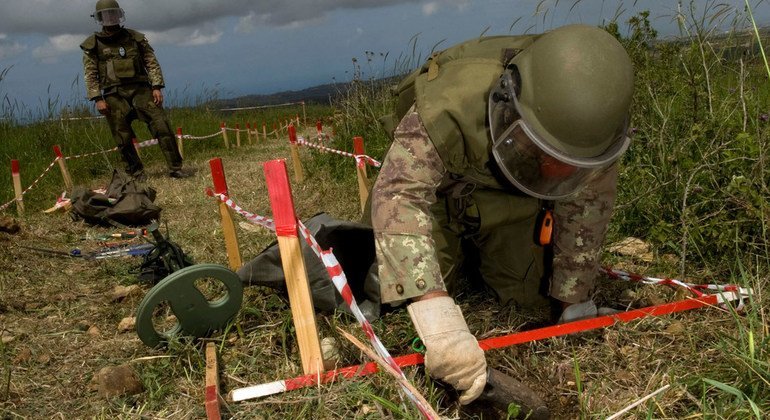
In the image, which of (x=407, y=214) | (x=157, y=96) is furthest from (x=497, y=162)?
(x=157, y=96)

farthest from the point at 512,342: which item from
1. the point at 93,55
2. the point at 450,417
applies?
the point at 93,55

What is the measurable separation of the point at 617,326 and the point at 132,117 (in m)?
7.28

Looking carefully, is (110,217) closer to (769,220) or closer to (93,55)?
(93,55)

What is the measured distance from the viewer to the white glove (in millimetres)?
1778

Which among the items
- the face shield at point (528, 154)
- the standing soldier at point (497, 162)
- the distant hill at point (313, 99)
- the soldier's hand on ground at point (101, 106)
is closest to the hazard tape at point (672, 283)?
the standing soldier at point (497, 162)

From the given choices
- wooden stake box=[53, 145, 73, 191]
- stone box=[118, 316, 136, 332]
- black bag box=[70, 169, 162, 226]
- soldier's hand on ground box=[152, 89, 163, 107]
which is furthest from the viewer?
soldier's hand on ground box=[152, 89, 163, 107]

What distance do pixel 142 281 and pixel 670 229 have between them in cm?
304

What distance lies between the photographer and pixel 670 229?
3.05 meters

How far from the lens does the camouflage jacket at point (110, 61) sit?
7234 mm

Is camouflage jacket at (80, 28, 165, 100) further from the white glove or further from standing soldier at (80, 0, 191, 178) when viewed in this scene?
the white glove

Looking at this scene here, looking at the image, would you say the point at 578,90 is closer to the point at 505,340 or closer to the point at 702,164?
the point at 505,340

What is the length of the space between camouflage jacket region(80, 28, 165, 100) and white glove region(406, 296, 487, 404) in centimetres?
685

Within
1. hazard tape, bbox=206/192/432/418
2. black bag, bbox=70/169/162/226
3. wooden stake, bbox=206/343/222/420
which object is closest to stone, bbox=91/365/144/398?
wooden stake, bbox=206/343/222/420

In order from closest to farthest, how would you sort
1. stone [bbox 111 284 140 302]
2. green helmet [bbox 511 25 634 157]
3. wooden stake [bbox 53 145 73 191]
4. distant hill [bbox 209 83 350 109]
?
green helmet [bbox 511 25 634 157]
stone [bbox 111 284 140 302]
wooden stake [bbox 53 145 73 191]
distant hill [bbox 209 83 350 109]
